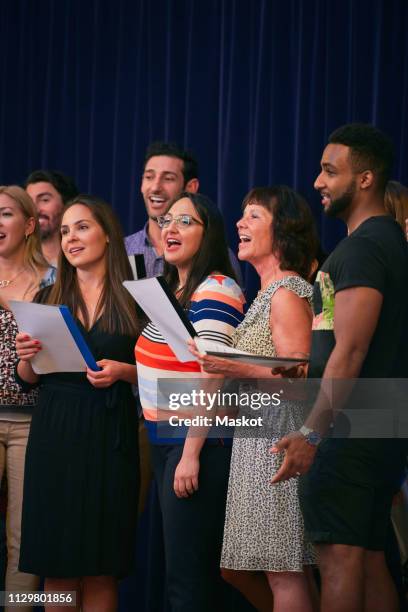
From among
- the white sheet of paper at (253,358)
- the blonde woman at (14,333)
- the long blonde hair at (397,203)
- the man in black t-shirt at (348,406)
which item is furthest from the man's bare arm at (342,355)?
the blonde woman at (14,333)

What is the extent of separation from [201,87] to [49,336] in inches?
80.7

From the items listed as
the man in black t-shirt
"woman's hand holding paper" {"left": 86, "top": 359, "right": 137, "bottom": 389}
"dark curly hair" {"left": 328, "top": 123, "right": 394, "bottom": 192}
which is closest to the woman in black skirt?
"woman's hand holding paper" {"left": 86, "top": 359, "right": 137, "bottom": 389}

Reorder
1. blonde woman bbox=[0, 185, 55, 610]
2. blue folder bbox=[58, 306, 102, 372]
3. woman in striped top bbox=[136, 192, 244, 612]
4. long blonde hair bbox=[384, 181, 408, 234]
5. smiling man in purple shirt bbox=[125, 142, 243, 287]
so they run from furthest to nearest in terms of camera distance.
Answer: smiling man in purple shirt bbox=[125, 142, 243, 287], blonde woman bbox=[0, 185, 55, 610], long blonde hair bbox=[384, 181, 408, 234], blue folder bbox=[58, 306, 102, 372], woman in striped top bbox=[136, 192, 244, 612]

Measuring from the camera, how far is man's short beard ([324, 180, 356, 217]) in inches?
94.0

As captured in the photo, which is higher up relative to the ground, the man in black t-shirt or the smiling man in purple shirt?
the smiling man in purple shirt

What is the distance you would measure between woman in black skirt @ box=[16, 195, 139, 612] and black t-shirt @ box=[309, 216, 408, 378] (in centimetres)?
92

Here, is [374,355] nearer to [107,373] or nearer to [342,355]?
[342,355]

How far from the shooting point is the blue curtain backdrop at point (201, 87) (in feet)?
13.5

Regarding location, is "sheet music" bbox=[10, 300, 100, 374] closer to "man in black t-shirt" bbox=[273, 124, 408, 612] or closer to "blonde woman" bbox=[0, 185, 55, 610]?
"blonde woman" bbox=[0, 185, 55, 610]

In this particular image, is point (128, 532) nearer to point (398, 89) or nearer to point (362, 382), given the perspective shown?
point (362, 382)

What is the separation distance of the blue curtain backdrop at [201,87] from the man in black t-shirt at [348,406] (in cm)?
181

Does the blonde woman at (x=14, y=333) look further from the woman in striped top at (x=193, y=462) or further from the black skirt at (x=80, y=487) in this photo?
the woman in striped top at (x=193, y=462)

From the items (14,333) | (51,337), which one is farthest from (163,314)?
(14,333)

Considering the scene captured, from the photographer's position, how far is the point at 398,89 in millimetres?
4031
